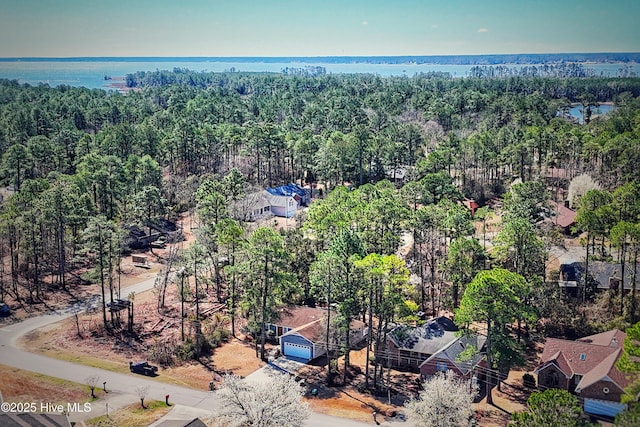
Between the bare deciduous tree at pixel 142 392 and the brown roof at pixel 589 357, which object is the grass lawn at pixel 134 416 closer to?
the bare deciduous tree at pixel 142 392

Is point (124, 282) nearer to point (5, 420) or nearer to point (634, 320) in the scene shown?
point (5, 420)

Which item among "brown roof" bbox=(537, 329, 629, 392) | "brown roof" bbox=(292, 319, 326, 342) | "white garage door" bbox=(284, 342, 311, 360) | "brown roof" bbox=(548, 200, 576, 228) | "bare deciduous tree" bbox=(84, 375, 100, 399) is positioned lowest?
"white garage door" bbox=(284, 342, 311, 360)

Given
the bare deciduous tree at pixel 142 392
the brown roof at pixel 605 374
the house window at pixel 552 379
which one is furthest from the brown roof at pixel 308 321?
the brown roof at pixel 605 374

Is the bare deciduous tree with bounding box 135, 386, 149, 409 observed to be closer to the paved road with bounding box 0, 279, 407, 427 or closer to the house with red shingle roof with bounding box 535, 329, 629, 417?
the paved road with bounding box 0, 279, 407, 427

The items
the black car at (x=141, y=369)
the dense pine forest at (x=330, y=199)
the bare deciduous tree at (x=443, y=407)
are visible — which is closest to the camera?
the bare deciduous tree at (x=443, y=407)

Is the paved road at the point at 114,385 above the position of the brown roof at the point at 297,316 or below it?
below

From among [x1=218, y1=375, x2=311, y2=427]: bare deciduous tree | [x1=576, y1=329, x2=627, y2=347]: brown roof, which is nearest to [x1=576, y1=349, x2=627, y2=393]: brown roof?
[x1=576, y1=329, x2=627, y2=347]: brown roof

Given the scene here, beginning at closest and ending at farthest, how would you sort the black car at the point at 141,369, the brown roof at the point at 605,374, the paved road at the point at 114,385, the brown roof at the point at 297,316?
the brown roof at the point at 605,374 < the paved road at the point at 114,385 < the black car at the point at 141,369 < the brown roof at the point at 297,316
